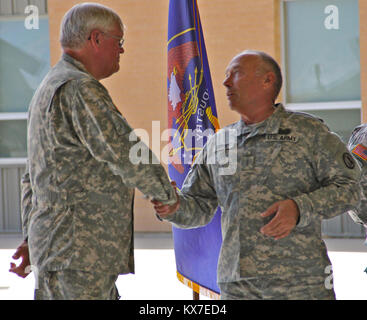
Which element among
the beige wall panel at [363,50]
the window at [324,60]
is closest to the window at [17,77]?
the window at [324,60]

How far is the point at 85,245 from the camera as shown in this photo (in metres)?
2.36

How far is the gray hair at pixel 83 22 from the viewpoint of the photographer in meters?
2.42

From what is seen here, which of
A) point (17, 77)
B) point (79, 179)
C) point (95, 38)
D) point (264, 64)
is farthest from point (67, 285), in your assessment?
point (17, 77)

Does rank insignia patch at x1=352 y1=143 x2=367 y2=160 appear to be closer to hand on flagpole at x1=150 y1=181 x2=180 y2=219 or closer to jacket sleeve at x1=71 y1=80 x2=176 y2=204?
hand on flagpole at x1=150 y1=181 x2=180 y2=219

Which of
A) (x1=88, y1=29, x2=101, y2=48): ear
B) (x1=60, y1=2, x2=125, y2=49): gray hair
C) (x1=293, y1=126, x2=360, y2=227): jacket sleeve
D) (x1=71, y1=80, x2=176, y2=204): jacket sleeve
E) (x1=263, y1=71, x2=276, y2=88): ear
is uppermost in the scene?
(x1=60, y1=2, x2=125, y2=49): gray hair

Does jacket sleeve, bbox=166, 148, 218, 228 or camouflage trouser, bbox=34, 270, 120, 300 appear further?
jacket sleeve, bbox=166, 148, 218, 228

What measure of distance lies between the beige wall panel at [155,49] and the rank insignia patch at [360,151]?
514cm

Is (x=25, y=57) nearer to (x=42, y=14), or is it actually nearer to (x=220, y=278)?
(x=42, y=14)

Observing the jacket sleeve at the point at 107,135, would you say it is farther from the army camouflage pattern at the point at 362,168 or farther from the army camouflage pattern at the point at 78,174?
the army camouflage pattern at the point at 362,168

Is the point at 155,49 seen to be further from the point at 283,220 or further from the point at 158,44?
the point at 283,220

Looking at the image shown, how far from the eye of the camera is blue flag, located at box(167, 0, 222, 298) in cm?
390

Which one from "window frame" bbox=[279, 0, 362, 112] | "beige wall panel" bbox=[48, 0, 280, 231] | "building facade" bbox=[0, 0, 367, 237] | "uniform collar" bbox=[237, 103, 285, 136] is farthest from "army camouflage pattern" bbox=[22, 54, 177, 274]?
"window frame" bbox=[279, 0, 362, 112]

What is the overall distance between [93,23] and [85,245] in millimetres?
902

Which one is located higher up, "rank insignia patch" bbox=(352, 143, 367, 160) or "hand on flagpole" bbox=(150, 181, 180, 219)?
"rank insignia patch" bbox=(352, 143, 367, 160)
